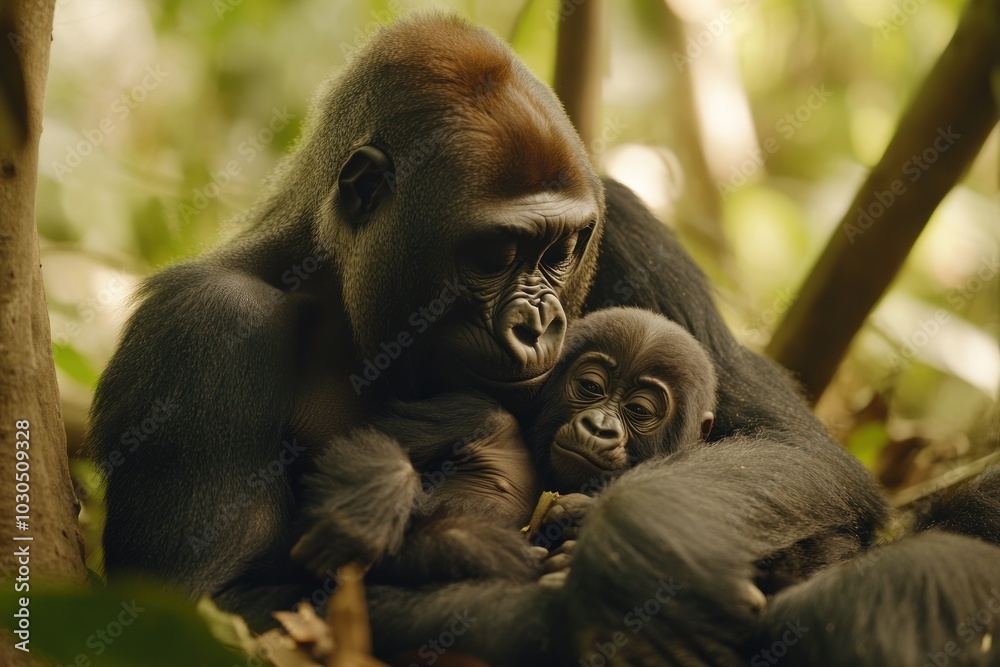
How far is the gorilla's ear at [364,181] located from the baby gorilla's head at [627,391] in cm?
91

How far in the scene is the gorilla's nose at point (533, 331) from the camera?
10.8ft

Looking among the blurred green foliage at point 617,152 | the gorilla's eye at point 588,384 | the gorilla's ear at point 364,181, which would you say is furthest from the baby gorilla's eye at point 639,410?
the blurred green foliage at point 617,152

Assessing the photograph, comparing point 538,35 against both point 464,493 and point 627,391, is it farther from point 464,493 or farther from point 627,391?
point 464,493

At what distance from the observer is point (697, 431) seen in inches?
153

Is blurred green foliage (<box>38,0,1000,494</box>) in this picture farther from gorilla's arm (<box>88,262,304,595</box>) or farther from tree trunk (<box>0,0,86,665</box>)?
tree trunk (<box>0,0,86,665</box>)

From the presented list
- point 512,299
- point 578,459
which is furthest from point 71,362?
point 578,459

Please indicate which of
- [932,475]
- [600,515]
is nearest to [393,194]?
[600,515]

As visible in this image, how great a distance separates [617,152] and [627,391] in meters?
5.18

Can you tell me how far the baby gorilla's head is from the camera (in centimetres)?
362

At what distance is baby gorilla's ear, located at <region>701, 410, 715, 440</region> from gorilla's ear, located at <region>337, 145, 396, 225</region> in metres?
1.45

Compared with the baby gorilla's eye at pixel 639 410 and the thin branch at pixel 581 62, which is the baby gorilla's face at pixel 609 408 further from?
the thin branch at pixel 581 62

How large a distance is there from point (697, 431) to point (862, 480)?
0.62 meters

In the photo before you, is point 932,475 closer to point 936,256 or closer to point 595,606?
point 936,256

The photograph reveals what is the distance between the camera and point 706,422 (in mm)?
3947
